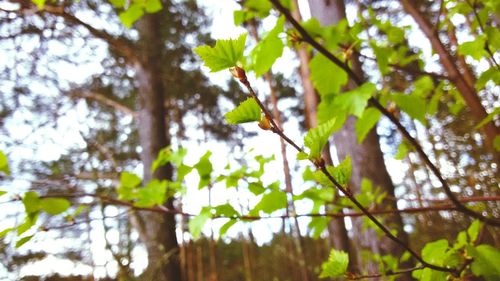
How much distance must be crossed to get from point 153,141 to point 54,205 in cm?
339

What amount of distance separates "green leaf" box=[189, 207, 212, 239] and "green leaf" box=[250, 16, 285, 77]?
415 mm

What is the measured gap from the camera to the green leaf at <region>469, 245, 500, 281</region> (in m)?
0.73

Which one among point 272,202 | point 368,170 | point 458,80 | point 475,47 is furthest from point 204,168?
point 368,170

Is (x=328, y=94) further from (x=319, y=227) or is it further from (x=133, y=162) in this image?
(x=133, y=162)

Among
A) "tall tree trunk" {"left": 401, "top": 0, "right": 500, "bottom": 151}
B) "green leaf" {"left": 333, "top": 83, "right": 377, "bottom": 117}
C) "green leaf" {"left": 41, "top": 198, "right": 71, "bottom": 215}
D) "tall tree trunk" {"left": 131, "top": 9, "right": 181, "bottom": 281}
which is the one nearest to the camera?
"green leaf" {"left": 333, "top": 83, "right": 377, "bottom": 117}

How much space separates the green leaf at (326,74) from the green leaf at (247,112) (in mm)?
236

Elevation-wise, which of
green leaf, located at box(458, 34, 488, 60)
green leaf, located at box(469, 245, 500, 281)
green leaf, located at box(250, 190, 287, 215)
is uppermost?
green leaf, located at box(458, 34, 488, 60)

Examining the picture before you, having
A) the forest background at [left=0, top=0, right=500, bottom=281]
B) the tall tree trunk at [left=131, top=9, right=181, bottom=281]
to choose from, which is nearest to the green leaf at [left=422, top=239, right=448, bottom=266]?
the forest background at [left=0, top=0, right=500, bottom=281]

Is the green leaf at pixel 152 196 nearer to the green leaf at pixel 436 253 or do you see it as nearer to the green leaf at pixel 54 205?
the green leaf at pixel 54 205

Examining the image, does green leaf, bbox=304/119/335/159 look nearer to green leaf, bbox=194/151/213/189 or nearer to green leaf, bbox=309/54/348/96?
green leaf, bbox=309/54/348/96

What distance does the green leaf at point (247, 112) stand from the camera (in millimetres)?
504

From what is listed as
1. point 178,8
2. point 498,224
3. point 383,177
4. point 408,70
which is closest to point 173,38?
point 178,8

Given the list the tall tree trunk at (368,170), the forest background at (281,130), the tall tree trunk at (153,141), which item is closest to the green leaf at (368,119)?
the forest background at (281,130)

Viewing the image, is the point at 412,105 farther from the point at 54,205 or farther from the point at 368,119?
the point at 54,205
